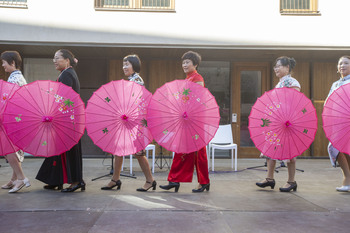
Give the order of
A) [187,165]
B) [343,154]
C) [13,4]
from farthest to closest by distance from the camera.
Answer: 1. [13,4]
2. [343,154]
3. [187,165]

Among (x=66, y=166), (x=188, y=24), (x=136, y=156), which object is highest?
(x=188, y=24)

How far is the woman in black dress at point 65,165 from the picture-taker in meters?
4.02

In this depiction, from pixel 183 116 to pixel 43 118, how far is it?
1534 millimetres

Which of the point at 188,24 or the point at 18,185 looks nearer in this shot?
the point at 18,185

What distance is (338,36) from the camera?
742 centimetres

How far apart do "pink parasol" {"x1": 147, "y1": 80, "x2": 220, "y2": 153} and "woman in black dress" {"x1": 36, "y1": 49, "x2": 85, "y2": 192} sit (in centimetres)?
112

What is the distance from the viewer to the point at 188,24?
740cm

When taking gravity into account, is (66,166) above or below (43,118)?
below

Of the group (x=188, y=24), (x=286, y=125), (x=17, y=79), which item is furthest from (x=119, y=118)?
(x=188, y=24)

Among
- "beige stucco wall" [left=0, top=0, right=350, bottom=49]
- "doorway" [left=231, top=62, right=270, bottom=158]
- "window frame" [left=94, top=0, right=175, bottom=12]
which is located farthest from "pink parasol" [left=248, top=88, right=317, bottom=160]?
"doorway" [left=231, top=62, right=270, bottom=158]

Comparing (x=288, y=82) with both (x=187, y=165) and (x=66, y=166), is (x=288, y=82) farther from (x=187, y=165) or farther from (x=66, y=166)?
(x=66, y=166)

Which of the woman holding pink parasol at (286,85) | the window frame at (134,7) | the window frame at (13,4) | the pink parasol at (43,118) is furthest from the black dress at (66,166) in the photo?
the window frame at (13,4)

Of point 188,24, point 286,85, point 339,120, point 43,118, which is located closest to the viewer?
point 43,118

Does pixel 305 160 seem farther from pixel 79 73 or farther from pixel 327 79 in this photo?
pixel 79 73
